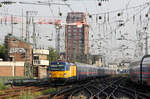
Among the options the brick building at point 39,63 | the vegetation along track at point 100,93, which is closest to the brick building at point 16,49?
the brick building at point 39,63

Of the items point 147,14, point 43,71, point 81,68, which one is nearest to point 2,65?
point 43,71

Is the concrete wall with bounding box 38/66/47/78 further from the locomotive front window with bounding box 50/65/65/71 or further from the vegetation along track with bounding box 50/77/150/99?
the vegetation along track with bounding box 50/77/150/99

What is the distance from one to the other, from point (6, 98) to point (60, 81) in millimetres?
12427

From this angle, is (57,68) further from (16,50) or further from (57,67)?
(16,50)

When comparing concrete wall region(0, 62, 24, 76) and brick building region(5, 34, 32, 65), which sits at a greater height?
brick building region(5, 34, 32, 65)

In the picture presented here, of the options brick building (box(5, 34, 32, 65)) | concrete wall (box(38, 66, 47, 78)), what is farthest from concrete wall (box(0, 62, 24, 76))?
concrete wall (box(38, 66, 47, 78))

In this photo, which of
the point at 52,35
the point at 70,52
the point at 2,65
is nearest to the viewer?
the point at 52,35

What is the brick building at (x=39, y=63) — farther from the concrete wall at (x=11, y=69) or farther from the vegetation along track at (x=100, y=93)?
the vegetation along track at (x=100, y=93)

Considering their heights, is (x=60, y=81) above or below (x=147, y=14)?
below

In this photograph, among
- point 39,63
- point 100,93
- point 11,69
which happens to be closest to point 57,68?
point 100,93

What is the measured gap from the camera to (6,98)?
63.2 ft

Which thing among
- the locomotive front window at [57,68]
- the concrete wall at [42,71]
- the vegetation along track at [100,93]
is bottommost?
the concrete wall at [42,71]

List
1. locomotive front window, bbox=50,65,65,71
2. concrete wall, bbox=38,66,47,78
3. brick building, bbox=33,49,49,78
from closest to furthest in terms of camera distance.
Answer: locomotive front window, bbox=50,65,65,71 → brick building, bbox=33,49,49,78 → concrete wall, bbox=38,66,47,78

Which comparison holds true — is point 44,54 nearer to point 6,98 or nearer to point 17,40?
point 17,40
